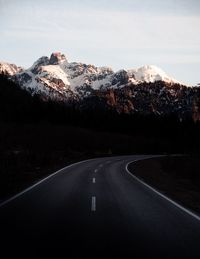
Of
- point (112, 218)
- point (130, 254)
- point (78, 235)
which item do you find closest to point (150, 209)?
point (112, 218)

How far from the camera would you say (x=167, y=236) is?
8.74 m

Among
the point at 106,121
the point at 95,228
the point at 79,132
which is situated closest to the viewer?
the point at 95,228

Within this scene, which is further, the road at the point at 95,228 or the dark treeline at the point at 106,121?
the dark treeline at the point at 106,121

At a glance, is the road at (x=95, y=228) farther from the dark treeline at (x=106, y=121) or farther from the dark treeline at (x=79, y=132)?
the dark treeline at (x=106, y=121)

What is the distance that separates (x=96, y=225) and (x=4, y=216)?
101 inches

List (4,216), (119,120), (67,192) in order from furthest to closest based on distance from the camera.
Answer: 1. (119,120)
2. (67,192)
3. (4,216)

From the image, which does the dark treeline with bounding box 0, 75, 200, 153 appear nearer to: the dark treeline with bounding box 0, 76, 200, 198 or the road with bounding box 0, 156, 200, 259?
the dark treeline with bounding box 0, 76, 200, 198

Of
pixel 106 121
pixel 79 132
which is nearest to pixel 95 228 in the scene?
pixel 79 132

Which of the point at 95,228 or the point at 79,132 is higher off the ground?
the point at 79,132

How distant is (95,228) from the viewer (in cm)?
952

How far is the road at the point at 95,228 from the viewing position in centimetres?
736

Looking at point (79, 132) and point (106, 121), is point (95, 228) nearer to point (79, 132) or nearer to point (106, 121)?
point (79, 132)

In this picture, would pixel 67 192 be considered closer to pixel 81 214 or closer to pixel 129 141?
pixel 81 214

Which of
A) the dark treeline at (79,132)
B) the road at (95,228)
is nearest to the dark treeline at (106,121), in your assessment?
the dark treeline at (79,132)
